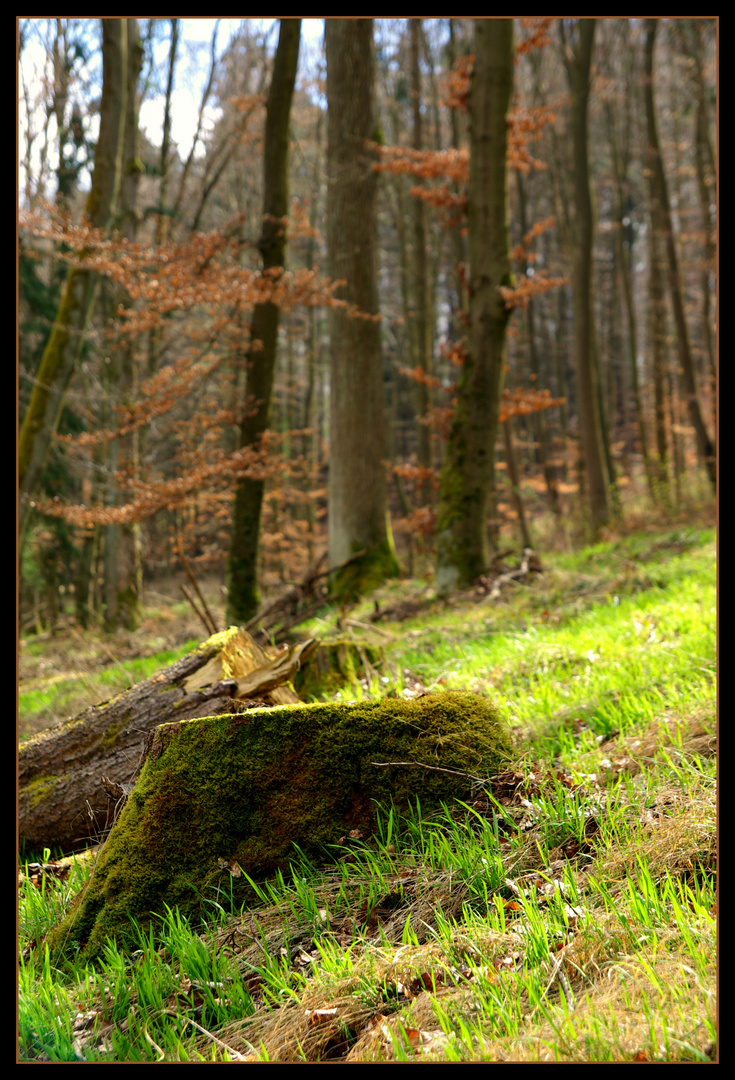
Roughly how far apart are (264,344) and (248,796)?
25.2 ft

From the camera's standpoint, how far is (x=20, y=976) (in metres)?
2.25

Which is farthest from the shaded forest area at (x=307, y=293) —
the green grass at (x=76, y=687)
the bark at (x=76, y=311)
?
the green grass at (x=76, y=687)

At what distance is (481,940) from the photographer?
1.97m

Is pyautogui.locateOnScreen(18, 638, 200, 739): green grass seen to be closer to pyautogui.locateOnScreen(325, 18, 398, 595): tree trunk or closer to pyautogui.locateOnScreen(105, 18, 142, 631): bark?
pyautogui.locateOnScreen(325, 18, 398, 595): tree trunk

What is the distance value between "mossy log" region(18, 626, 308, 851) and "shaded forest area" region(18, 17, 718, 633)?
270 centimetres

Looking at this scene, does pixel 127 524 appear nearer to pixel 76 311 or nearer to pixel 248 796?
pixel 76 311

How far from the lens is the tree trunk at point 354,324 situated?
9.48 m

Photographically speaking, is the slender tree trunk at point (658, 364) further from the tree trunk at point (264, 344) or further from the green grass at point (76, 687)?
the green grass at point (76, 687)

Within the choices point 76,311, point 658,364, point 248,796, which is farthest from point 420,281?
point 248,796

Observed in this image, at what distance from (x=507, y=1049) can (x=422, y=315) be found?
45.7 feet

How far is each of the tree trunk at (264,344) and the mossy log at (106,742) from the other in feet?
18.6

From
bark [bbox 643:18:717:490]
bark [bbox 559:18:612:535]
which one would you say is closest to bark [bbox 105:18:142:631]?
bark [bbox 559:18:612:535]

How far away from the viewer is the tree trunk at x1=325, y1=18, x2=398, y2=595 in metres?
9.48
